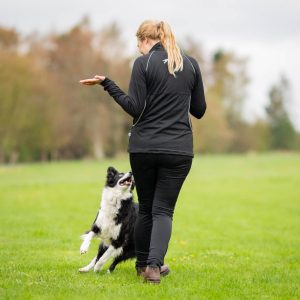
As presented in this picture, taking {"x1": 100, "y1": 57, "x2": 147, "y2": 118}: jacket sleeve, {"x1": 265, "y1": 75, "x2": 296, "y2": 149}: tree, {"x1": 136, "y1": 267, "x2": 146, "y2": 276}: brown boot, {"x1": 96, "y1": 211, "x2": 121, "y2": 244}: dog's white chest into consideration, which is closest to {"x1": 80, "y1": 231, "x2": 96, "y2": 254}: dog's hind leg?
{"x1": 96, "y1": 211, "x2": 121, "y2": 244}: dog's white chest

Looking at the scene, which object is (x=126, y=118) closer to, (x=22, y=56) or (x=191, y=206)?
(x=22, y=56)

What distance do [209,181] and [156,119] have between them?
2573 cm

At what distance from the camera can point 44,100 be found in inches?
2197

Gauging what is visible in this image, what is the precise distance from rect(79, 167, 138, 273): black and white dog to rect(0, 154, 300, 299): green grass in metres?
0.22

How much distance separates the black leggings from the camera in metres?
6.12

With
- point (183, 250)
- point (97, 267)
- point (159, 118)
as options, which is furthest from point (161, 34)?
point (183, 250)

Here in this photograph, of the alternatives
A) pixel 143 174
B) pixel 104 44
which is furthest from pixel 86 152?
pixel 143 174

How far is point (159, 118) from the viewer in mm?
6102

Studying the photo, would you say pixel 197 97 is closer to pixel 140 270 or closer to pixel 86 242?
pixel 140 270

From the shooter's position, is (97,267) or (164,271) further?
(97,267)

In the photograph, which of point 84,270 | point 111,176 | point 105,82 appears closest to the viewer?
point 105,82

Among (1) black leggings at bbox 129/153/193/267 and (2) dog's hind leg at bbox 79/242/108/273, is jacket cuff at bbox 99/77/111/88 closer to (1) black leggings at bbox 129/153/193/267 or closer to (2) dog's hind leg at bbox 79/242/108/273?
(1) black leggings at bbox 129/153/193/267

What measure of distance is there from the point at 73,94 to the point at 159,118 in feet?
184

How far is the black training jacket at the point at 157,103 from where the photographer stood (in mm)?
6020
